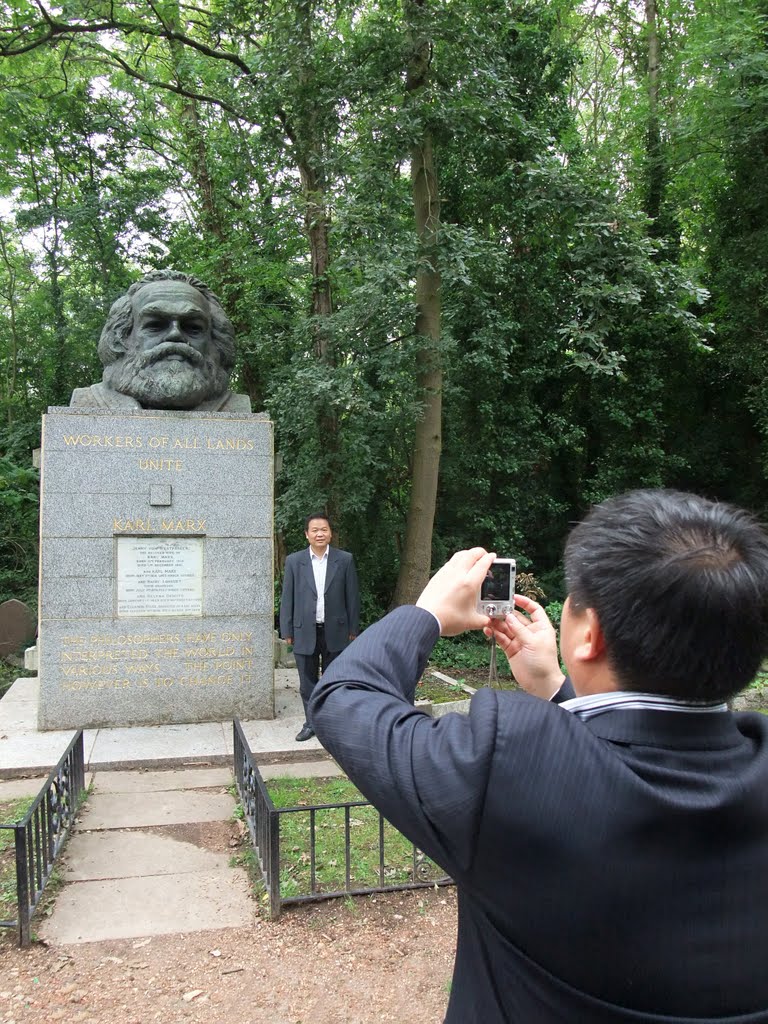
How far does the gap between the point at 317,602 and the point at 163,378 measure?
246cm

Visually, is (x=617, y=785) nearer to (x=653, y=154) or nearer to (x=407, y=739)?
(x=407, y=739)

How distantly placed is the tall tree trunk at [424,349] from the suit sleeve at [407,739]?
7.94 metres

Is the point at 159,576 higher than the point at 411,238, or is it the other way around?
the point at 411,238

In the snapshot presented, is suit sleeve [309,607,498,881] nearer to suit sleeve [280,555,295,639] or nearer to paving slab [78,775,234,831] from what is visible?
paving slab [78,775,234,831]

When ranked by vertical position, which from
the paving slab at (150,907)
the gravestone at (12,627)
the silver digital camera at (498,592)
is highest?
the silver digital camera at (498,592)

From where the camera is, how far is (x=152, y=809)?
496 cm

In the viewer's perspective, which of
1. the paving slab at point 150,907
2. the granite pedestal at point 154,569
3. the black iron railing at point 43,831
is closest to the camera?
the black iron railing at point 43,831

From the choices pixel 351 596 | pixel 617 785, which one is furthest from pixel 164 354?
pixel 617 785

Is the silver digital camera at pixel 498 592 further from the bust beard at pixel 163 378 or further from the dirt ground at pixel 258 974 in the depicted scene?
the bust beard at pixel 163 378

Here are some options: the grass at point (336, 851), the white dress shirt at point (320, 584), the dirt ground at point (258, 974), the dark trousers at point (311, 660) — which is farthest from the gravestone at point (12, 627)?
the dirt ground at point (258, 974)

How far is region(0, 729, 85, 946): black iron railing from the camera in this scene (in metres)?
3.33

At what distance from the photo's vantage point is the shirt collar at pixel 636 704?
972 millimetres

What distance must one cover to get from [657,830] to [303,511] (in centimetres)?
993

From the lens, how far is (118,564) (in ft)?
22.2
